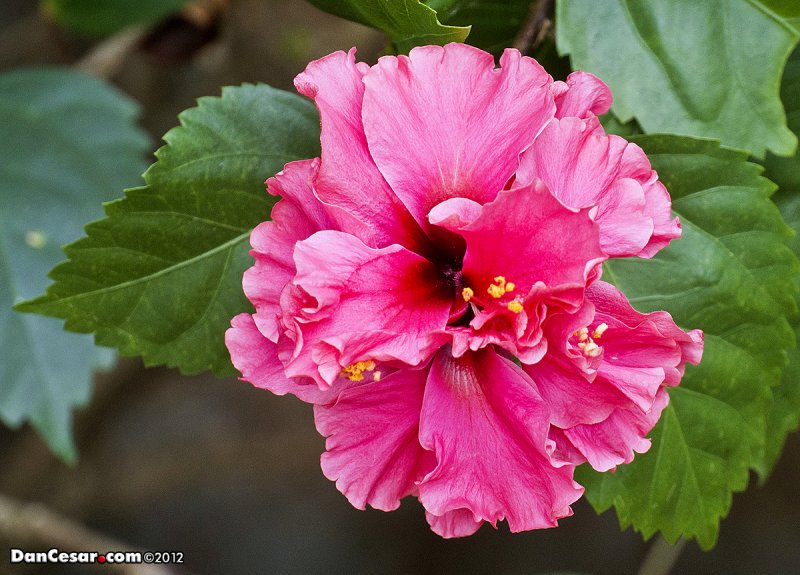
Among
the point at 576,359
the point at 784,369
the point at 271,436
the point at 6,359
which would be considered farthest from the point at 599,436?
the point at 271,436

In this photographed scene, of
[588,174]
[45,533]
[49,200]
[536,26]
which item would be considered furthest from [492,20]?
[45,533]

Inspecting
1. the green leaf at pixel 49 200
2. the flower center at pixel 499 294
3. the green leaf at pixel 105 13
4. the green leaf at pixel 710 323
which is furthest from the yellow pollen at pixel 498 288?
the green leaf at pixel 105 13

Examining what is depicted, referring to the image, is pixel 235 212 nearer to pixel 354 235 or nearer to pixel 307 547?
pixel 354 235

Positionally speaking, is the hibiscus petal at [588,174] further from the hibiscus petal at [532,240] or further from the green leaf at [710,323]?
the green leaf at [710,323]

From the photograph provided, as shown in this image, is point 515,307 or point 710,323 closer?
point 515,307

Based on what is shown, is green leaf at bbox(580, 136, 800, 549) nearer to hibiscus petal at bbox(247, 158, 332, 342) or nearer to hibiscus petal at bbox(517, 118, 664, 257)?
hibiscus petal at bbox(517, 118, 664, 257)

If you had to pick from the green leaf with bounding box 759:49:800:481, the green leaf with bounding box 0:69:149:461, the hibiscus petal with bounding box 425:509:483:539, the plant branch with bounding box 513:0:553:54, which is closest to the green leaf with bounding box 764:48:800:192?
the green leaf with bounding box 759:49:800:481

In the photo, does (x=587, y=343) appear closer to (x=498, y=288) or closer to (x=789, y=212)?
(x=498, y=288)
